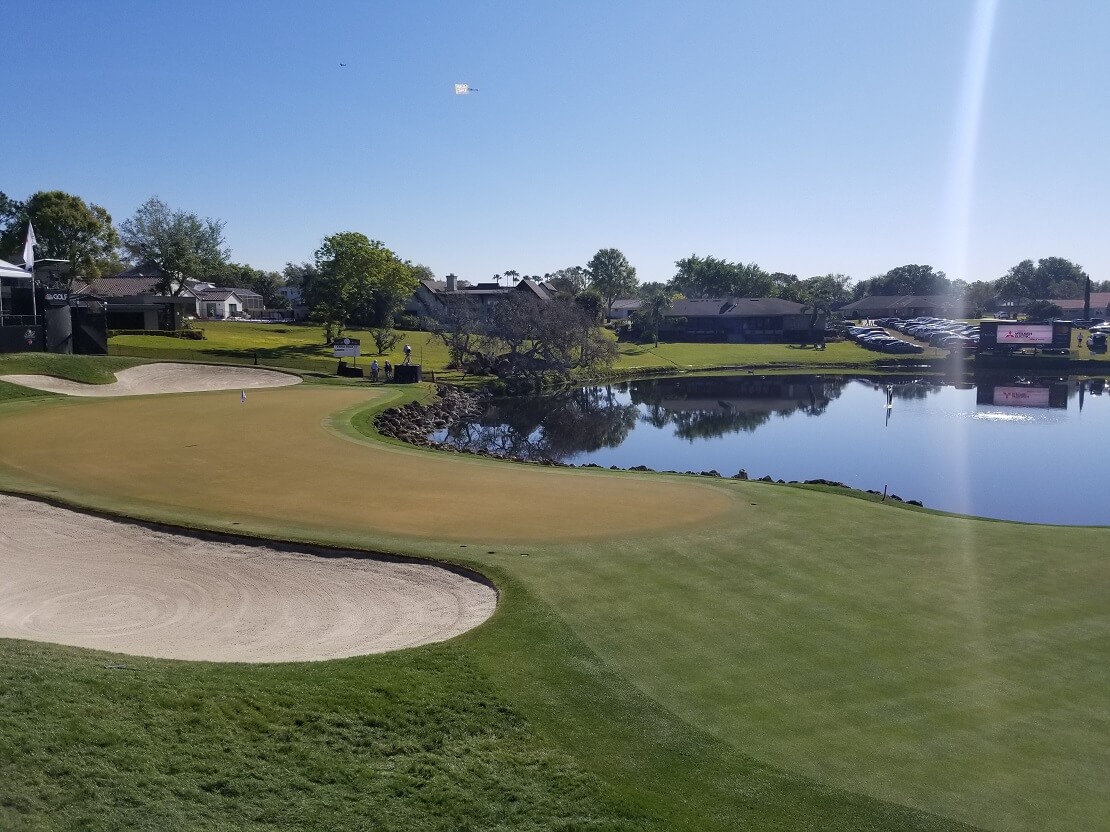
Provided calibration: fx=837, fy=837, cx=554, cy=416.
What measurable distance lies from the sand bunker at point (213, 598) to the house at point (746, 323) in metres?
103

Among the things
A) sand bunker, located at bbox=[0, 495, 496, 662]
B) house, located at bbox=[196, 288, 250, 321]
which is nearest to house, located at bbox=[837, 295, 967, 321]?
house, located at bbox=[196, 288, 250, 321]

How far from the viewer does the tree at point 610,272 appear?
166125 millimetres

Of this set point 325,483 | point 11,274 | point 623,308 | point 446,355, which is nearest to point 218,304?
point 446,355

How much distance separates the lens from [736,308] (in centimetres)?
11838

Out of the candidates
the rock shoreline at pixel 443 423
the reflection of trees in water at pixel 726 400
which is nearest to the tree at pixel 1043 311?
the reflection of trees in water at pixel 726 400

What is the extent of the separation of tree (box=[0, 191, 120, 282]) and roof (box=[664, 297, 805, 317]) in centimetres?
7096

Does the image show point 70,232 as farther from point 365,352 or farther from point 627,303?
point 627,303

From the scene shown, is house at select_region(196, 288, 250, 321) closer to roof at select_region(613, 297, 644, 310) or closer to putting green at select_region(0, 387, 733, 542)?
roof at select_region(613, 297, 644, 310)

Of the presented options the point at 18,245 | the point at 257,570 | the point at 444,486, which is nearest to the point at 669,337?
the point at 18,245

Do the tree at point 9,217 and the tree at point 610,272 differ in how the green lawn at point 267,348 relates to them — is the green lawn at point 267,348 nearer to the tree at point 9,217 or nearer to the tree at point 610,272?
the tree at point 9,217

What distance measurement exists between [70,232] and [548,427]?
66.2 meters

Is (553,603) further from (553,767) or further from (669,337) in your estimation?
(669,337)

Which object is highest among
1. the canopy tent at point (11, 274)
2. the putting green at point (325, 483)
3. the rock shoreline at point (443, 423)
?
the canopy tent at point (11, 274)

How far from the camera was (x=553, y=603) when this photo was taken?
1486 cm
